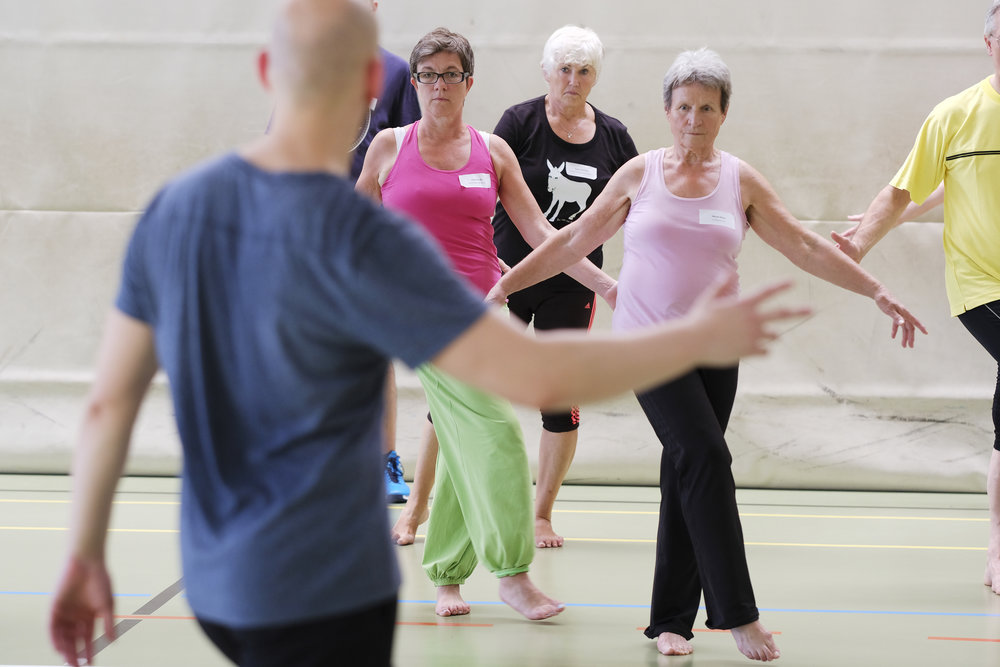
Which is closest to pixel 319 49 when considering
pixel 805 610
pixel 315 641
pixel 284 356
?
pixel 284 356

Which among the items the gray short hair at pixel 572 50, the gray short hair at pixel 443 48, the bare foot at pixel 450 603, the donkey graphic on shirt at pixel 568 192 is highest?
the gray short hair at pixel 572 50

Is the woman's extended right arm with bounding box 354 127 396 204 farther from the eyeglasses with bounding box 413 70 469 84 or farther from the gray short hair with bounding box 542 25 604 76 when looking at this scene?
the gray short hair with bounding box 542 25 604 76

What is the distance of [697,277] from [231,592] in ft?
6.43

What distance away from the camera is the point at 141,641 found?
10.5 feet

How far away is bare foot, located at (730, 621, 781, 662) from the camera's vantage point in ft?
9.56

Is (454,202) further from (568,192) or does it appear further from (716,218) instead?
(568,192)

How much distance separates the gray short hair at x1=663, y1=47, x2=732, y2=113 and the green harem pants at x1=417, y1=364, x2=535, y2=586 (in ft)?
3.29

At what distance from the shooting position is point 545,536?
14.9 feet

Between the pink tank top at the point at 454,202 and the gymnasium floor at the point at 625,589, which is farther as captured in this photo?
the pink tank top at the point at 454,202

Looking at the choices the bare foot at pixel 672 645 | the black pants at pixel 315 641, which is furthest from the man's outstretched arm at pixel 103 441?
A: the bare foot at pixel 672 645

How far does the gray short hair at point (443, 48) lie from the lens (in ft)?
11.8

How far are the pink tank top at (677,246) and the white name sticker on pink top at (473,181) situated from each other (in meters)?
0.65

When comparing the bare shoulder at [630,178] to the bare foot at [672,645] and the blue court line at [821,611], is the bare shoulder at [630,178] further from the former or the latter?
the blue court line at [821,611]

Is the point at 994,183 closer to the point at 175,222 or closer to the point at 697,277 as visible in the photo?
the point at 697,277
